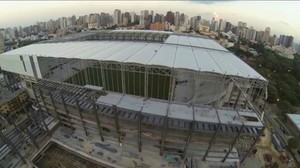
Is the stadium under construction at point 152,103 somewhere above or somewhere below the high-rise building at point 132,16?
below

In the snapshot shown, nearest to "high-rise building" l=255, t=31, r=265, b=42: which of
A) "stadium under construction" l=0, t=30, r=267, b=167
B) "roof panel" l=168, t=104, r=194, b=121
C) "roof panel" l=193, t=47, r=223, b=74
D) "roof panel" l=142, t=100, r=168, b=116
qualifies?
"roof panel" l=193, t=47, r=223, b=74

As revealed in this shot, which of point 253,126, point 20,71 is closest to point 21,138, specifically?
point 20,71

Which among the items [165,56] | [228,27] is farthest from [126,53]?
[228,27]

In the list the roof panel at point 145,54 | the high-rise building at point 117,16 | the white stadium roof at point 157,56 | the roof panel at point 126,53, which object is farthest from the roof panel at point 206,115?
the high-rise building at point 117,16

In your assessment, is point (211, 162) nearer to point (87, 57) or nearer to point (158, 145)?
point (158, 145)

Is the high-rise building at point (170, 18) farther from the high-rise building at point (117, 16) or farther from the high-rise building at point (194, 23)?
the high-rise building at point (117, 16)

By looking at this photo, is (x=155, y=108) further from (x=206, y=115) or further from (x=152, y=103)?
(x=206, y=115)
